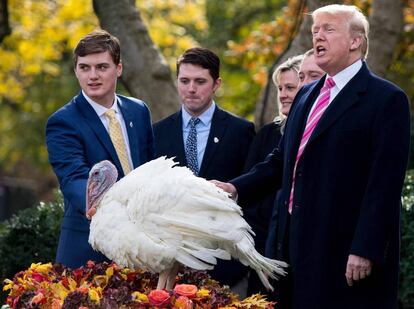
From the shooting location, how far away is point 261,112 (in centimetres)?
938

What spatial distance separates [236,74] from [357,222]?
1621 cm

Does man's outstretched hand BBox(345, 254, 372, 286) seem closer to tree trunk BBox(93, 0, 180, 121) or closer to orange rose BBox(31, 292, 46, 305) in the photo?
orange rose BBox(31, 292, 46, 305)

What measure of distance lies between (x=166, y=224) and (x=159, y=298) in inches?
14.5

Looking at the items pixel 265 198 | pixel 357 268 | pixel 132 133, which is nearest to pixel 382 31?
pixel 265 198

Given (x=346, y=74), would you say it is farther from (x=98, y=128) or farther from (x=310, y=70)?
(x=98, y=128)

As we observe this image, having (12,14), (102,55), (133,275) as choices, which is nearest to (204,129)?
(102,55)

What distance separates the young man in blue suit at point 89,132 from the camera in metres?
5.39

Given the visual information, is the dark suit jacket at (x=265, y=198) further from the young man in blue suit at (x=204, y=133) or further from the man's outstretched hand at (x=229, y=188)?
the man's outstretched hand at (x=229, y=188)

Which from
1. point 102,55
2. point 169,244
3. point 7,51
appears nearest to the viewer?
point 169,244

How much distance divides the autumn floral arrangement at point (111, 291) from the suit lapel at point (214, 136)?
1.33 m

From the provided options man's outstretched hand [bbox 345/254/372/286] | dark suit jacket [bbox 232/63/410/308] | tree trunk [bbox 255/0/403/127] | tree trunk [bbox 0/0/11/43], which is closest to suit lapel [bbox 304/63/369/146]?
dark suit jacket [bbox 232/63/410/308]

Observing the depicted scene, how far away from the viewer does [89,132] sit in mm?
5438

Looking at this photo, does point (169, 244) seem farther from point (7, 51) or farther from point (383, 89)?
point (7, 51)

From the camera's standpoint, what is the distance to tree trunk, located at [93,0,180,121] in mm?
9711
